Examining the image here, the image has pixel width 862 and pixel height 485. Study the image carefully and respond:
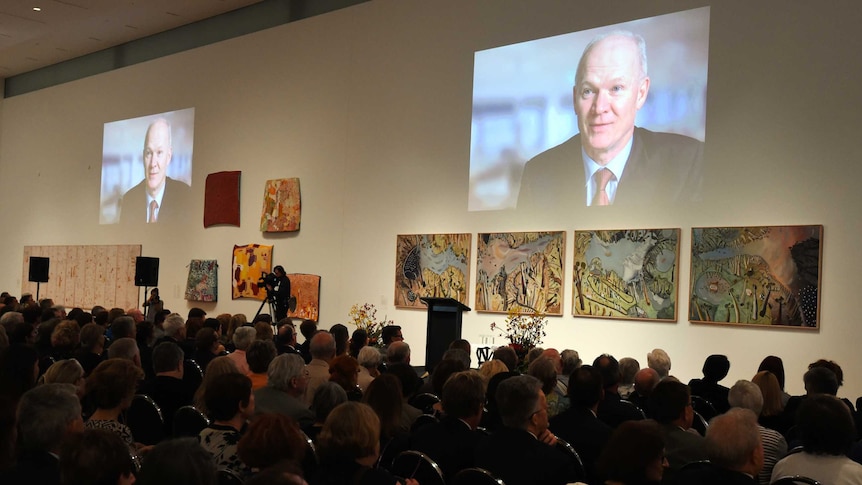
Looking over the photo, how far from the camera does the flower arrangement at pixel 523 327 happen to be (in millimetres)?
11657

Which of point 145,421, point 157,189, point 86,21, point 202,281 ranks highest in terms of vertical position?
point 86,21

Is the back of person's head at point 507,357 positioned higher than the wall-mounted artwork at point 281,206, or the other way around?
the wall-mounted artwork at point 281,206

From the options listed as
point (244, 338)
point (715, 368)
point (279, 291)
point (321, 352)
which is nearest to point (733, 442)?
point (715, 368)

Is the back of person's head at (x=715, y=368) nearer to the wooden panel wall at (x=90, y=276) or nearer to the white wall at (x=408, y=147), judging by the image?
the white wall at (x=408, y=147)

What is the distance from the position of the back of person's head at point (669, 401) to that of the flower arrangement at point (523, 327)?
6.76 metres

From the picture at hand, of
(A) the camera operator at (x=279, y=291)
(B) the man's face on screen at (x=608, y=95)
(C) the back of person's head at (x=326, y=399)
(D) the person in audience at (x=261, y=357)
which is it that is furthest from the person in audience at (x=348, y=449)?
(A) the camera operator at (x=279, y=291)

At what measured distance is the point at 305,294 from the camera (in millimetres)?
16000

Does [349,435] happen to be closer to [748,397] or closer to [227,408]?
[227,408]

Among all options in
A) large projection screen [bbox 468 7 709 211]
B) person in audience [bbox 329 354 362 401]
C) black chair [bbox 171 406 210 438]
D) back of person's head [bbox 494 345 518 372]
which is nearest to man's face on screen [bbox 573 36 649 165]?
large projection screen [bbox 468 7 709 211]

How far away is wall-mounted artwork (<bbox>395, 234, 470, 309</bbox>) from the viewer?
13312 millimetres

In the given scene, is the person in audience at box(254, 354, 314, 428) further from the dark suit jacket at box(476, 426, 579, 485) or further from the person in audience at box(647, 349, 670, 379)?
the person in audience at box(647, 349, 670, 379)

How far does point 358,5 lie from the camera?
1559cm

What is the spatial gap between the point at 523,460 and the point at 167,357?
295 centimetres

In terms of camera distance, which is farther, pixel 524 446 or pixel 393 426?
pixel 393 426
